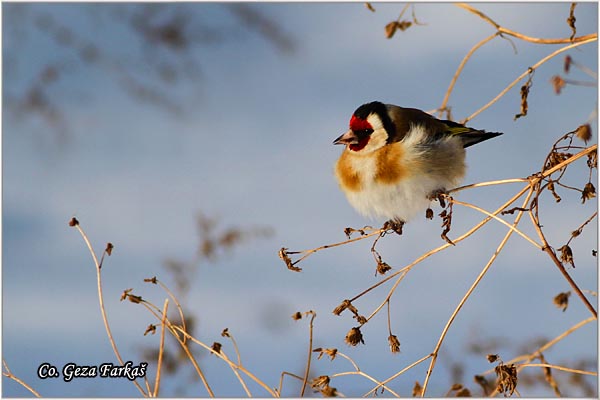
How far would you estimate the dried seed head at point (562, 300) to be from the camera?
244 cm

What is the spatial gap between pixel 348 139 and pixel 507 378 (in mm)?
1496

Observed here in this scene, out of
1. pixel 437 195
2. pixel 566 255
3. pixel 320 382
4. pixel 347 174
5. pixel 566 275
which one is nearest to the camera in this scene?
pixel 566 275

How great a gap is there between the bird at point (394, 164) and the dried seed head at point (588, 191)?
944 millimetres

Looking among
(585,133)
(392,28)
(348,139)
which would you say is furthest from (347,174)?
(585,133)

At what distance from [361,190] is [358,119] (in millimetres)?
376

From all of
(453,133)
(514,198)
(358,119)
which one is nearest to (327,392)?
(514,198)

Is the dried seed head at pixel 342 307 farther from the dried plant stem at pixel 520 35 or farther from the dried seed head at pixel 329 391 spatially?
the dried plant stem at pixel 520 35

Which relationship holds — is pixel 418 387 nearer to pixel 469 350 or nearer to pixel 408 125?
pixel 469 350

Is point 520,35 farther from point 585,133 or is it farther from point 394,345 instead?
point 394,345

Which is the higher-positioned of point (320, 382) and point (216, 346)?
point (216, 346)

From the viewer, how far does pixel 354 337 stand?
8.23 ft

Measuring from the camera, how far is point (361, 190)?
3.49 metres

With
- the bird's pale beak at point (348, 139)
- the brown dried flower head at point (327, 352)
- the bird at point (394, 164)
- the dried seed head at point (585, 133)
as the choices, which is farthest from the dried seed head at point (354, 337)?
the bird's pale beak at point (348, 139)

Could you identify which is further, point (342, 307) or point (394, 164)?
point (394, 164)
